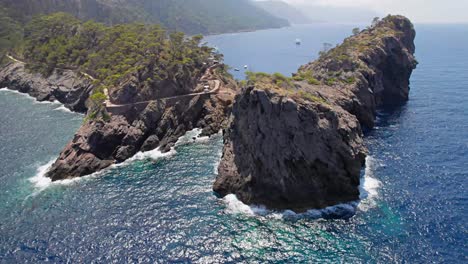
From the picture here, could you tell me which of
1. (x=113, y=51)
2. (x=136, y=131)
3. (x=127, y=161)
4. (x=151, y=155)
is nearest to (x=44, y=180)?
(x=127, y=161)

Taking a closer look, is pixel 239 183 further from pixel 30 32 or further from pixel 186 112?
pixel 30 32

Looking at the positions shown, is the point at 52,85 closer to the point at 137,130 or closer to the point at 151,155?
the point at 137,130

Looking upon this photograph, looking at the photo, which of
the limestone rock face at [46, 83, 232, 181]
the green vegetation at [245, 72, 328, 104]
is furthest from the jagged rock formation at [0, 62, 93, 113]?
the green vegetation at [245, 72, 328, 104]

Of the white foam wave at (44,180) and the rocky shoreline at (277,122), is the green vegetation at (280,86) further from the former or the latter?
the white foam wave at (44,180)

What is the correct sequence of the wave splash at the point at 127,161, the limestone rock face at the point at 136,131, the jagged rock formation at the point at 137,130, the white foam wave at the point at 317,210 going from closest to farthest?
the white foam wave at the point at 317,210, the wave splash at the point at 127,161, the limestone rock face at the point at 136,131, the jagged rock formation at the point at 137,130

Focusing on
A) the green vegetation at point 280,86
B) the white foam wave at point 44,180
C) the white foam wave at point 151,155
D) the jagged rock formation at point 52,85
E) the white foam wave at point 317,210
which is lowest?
the white foam wave at point 44,180

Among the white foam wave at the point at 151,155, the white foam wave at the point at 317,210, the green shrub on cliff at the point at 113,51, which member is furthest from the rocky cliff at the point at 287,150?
the green shrub on cliff at the point at 113,51
